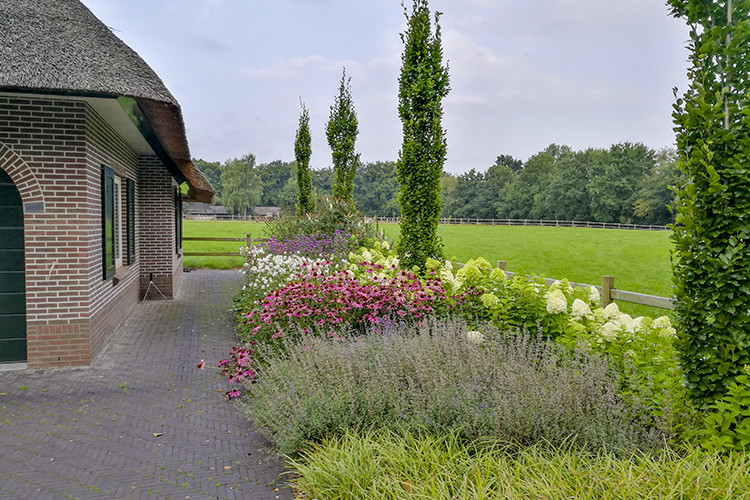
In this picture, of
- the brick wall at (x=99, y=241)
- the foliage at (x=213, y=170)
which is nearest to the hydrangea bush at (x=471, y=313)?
the brick wall at (x=99, y=241)

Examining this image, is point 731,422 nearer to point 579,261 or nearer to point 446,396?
point 446,396

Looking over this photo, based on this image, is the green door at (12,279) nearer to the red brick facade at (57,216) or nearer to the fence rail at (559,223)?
the red brick facade at (57,216)

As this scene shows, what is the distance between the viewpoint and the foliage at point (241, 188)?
8044 centimetres

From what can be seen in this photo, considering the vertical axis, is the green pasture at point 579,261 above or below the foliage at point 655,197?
below

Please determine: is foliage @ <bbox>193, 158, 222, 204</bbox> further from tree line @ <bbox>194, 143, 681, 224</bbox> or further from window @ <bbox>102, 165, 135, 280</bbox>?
window @ <bbox>102, 165, 135, 280</bbox>

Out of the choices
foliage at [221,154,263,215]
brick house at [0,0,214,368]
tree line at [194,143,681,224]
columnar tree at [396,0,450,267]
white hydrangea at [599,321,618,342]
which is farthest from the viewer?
foliage at [221,154,263,215]

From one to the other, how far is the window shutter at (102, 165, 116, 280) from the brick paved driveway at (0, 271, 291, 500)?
1176 millimetres

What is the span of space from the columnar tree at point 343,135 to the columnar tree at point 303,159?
2.83 m

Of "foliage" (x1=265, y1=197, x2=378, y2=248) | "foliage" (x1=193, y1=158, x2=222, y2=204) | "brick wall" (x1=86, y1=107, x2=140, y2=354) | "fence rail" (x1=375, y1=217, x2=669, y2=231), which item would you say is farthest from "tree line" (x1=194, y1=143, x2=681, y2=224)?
"brick wall" (x1=86, y1=107, x2=140, y2=354)

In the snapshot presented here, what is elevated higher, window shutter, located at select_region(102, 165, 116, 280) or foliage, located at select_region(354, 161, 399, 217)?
foliage, located at select_region(354, 161, 399, 217)

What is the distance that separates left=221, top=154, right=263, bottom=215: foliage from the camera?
8044 cm

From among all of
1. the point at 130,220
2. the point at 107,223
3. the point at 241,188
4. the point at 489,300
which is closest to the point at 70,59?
the point at 107,223

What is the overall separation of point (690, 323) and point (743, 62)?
165 cm

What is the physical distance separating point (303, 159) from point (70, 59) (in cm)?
1497
